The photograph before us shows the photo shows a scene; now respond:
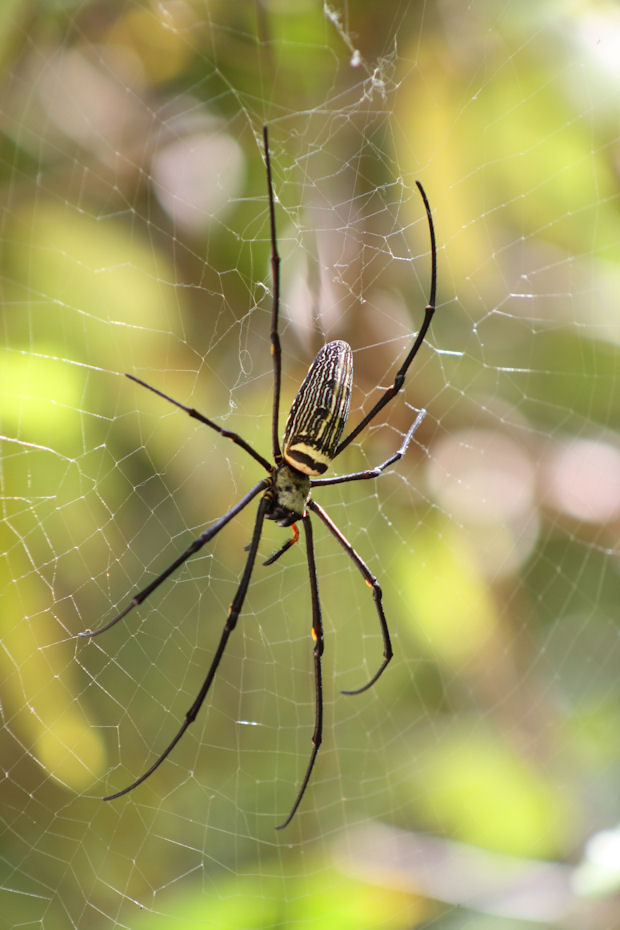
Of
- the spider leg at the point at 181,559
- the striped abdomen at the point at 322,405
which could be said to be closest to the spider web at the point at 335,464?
the spider leg at the point at 181,559

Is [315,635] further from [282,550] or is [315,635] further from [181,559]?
[181,559]

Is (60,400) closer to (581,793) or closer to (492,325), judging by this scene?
(492,325)

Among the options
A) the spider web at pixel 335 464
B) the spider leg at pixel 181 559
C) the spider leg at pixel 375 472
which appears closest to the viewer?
the spider leg at pixel 181 559

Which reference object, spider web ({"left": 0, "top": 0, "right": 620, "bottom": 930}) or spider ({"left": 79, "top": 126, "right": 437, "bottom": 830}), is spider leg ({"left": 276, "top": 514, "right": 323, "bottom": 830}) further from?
spider web ({"left": 0, "top": 0, "right": 620, "bottom": 930})

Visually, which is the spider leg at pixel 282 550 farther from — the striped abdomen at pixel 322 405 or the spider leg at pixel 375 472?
the striped abdomen at pixel 322 405

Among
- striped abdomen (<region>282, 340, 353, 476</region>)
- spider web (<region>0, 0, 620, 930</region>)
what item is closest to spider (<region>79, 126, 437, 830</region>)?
striped abdomen (<region>282, 340, 353, 476</region>)

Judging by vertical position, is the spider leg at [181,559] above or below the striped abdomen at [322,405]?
below

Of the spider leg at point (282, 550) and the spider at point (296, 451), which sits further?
the spider leg at point (282, 550)
